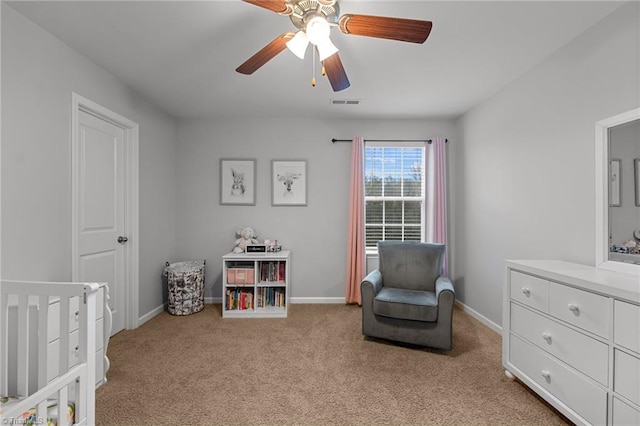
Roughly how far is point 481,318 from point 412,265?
1007mm

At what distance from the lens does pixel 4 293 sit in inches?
54.4

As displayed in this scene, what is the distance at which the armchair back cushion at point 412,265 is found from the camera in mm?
3080

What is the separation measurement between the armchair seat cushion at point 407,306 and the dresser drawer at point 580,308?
0.91m

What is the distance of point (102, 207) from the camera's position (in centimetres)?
273

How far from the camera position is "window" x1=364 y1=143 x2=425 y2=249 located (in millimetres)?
4047

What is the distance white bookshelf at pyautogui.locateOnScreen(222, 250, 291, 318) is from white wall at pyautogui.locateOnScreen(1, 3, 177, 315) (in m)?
→ 1.54

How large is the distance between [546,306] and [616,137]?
1.13m

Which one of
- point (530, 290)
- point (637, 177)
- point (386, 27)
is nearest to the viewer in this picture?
point (386, 27)

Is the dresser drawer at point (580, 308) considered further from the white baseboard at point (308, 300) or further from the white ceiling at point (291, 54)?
the white baseboard at point (308, 300)

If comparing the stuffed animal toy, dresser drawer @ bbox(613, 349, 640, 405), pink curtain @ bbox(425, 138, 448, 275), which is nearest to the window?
pink curtain @ bbox(425, 138, 448, 275)

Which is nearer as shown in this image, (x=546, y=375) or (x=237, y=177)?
(x=546, y=375)

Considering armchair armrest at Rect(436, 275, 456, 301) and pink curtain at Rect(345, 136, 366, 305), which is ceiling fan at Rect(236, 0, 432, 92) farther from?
pink curtain at Rect(345, 136, 366, 305)

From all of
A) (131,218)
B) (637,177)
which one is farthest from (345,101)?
(131,218)

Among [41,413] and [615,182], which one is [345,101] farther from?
[41,413]
